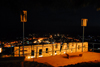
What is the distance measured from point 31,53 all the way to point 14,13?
3.94 meters

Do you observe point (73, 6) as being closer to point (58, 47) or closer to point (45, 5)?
point (45, 5)

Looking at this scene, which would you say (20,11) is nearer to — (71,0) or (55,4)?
(55,4)

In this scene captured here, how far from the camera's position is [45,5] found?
2.99 m

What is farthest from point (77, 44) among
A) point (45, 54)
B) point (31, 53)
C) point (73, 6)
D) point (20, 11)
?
point (20, 11)

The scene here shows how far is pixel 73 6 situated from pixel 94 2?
601mm

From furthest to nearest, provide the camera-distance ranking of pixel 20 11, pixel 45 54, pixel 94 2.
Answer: pixel 45 54 → pixel 20 11 → pixel 94 2

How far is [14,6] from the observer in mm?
2926

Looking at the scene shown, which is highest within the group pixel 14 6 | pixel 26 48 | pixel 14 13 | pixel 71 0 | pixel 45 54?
pixel 71 0

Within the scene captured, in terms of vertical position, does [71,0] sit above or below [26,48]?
above

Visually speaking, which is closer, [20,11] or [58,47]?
[20,11]

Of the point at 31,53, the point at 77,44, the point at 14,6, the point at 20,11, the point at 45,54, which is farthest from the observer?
the point at 77,44

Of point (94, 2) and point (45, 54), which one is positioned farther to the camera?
point (45, 54)

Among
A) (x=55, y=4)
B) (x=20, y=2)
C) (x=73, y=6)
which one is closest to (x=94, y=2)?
(x=73, y=6)

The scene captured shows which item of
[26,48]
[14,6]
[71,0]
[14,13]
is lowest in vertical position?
[26,48]
